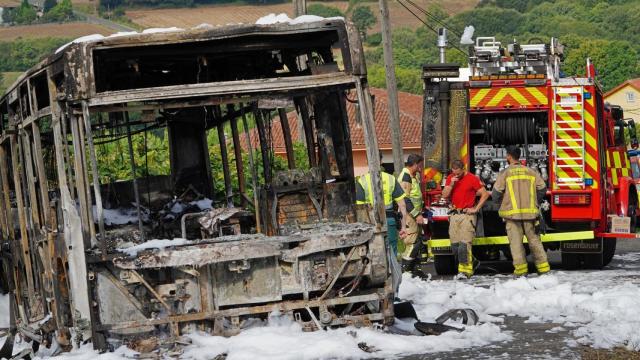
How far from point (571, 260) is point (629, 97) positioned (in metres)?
102

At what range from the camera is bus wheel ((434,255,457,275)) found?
17312 millimetres

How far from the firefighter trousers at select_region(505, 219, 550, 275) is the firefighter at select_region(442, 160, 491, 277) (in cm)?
48

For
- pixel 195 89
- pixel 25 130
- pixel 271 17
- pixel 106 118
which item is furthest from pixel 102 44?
pixel 106 118

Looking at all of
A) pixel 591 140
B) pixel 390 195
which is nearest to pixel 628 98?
pixel 591 140

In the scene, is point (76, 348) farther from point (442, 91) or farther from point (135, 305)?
point (442, 91)

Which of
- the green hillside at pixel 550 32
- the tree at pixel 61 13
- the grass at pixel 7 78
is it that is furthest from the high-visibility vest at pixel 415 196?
the tree at pixel 61 13

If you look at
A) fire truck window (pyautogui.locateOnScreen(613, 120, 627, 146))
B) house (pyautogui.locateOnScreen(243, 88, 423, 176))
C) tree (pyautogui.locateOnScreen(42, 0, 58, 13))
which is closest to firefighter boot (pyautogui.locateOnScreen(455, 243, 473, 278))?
fire truck window (pyautogui.locateOnScreen(613, 120, 627, 146))

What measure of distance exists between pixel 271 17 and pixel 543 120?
7016 mm

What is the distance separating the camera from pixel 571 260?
17.2 m

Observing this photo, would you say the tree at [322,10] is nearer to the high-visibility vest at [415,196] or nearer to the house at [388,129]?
the house at [388,129]

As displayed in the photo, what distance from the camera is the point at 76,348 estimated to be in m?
10.7

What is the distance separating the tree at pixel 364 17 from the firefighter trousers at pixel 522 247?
11903 cm

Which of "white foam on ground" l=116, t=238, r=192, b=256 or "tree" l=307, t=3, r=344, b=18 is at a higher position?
"tree" l=307, t=3, r=344, b=18

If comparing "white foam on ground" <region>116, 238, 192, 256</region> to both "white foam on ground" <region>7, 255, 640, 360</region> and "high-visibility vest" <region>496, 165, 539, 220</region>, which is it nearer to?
"white foam on ground" <region>7, 255, 640, 360</region>
